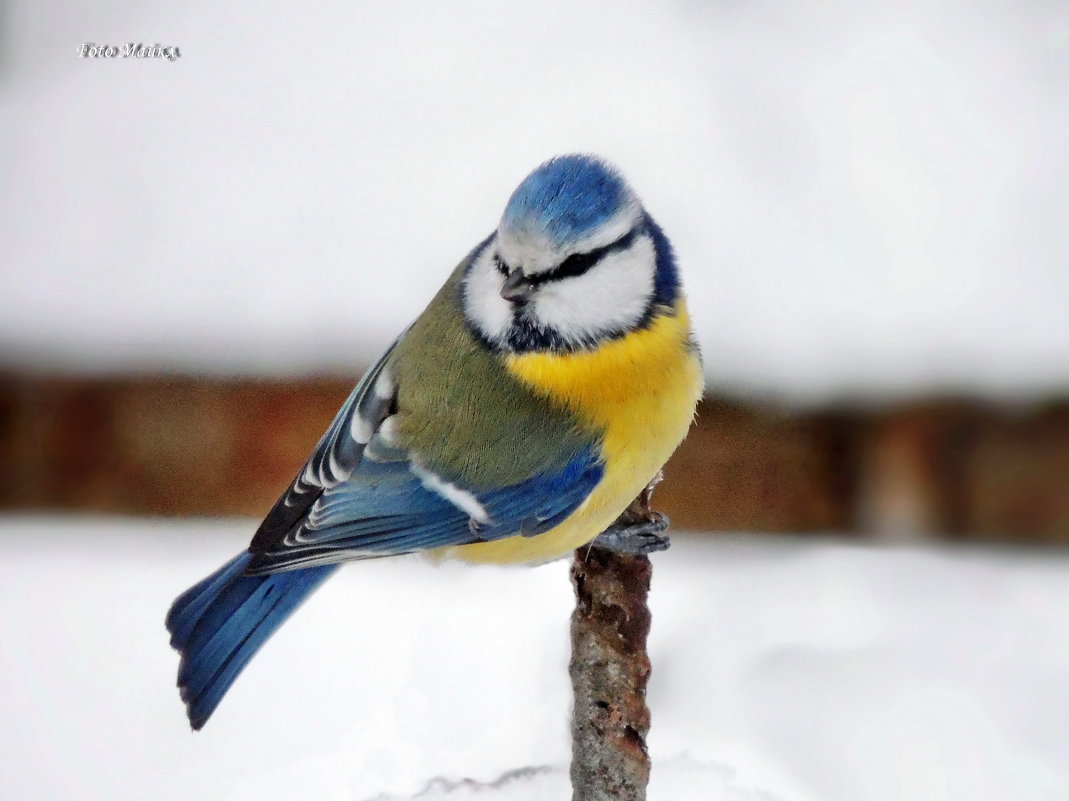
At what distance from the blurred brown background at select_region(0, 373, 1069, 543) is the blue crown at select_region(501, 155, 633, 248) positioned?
1.75ft

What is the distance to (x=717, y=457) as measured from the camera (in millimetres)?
1097

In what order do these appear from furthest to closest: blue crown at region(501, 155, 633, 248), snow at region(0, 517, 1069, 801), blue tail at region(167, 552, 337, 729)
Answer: snow at region(0, 517, 1069, 801) < blue tail at region(167, 552, 337, 729) < blue crown at region(501, 155, 633, 248)

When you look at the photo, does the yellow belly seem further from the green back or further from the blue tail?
the blue tail

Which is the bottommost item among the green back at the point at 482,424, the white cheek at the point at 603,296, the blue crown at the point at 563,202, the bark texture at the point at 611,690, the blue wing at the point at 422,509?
the bark texture at the point at 611,690

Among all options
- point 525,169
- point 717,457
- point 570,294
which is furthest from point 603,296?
point 717,457

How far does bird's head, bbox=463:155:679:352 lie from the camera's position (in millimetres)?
530

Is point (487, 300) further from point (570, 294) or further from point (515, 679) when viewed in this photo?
point (515, 679)

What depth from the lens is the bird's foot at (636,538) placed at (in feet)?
2.01

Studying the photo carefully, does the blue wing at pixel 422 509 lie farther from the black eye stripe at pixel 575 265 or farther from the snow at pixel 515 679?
the snow at pixel 515 679

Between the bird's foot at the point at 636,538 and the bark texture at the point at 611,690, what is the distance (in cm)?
2

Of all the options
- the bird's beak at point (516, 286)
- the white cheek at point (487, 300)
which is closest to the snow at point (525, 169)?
the white cheek at point (487, 300)

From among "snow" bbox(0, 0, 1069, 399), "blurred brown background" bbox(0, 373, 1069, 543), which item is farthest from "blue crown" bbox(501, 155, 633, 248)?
"blurred brown background" bbox(0, 373, 1069, 543)

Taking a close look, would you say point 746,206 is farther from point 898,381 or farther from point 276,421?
point 276,421

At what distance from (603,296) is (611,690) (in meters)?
0.24
